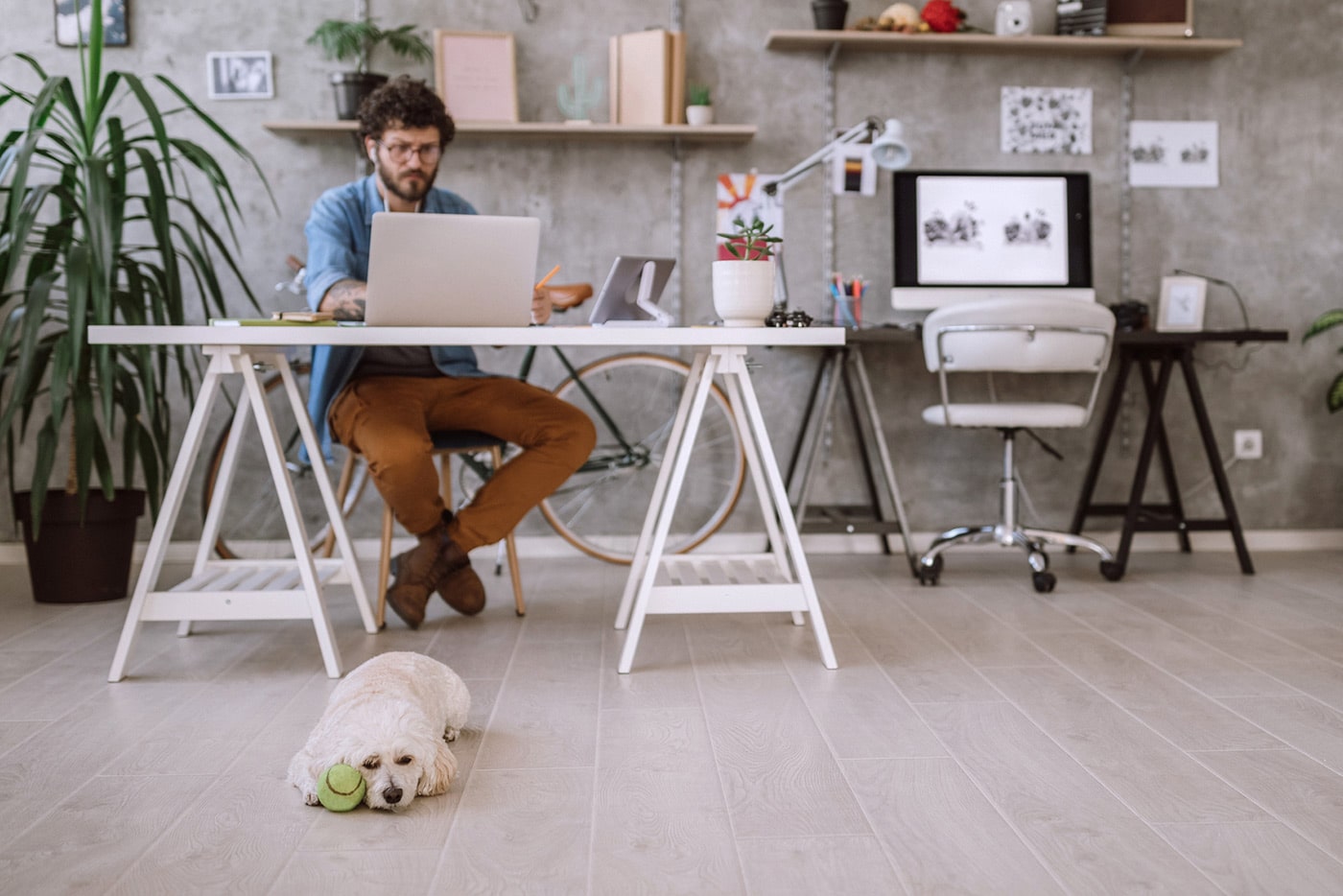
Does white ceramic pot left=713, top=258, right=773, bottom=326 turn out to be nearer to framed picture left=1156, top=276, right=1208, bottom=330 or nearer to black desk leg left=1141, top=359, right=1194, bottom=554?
black desk leg left=1141, top=359, right=1194, bottom=554

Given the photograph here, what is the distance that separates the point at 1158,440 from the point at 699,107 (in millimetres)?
1773

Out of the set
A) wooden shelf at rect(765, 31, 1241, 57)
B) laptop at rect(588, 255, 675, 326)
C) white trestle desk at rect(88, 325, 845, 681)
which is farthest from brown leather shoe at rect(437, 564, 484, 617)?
wooden shelf at rect(765, 31, 1241, 57)

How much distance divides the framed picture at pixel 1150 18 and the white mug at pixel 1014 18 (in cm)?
25

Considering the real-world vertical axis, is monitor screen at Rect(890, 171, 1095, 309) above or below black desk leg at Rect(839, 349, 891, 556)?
above

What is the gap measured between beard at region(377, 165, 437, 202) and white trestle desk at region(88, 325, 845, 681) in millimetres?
581

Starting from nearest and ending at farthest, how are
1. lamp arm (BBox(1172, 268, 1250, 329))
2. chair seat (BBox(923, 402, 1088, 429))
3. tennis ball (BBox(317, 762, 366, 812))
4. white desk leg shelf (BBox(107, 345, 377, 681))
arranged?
tennis ball (BBox(317, 762, 366, 812)) < white desk leg shelf (BBox(107, 345, 377, 681)) < chair seat (BBox(923, 402, 1088, 429)) < lamp arm (BBox(1172, 268, 1250, 329))

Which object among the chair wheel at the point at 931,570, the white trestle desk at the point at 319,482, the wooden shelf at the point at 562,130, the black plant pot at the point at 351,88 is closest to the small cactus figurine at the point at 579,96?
the wooden shelf at the point at 562,130

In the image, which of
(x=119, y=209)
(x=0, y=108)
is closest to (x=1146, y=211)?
(x=119, y=209)

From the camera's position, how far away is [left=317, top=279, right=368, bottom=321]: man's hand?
2.66 metres

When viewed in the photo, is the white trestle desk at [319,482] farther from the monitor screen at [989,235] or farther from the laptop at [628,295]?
the monitor screen at [989,235]

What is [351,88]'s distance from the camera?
3.44m

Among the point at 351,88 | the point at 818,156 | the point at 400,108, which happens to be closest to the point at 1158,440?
the point at 818,156

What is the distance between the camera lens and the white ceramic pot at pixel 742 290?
2283mm

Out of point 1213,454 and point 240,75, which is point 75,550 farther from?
point 1213,454
